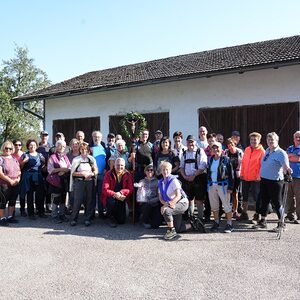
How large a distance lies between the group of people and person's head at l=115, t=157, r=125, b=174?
22 mm

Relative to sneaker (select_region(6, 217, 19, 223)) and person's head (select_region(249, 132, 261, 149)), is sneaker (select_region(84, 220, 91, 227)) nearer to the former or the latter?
sneaker (select_region(6, 217, 19, 223))

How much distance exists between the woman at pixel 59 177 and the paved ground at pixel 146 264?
1.06 m

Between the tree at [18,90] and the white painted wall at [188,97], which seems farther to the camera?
the tree at [18,90]

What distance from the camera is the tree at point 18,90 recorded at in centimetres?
3434

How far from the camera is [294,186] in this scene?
718 cm

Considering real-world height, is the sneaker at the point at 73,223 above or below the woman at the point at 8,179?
below

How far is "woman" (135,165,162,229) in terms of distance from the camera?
22.2 ft

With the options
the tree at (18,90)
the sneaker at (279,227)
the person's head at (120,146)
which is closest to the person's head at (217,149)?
the sneaker at (279,227)

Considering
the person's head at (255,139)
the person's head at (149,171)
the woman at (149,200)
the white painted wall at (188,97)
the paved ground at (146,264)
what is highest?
the white painted wall at (188,97)

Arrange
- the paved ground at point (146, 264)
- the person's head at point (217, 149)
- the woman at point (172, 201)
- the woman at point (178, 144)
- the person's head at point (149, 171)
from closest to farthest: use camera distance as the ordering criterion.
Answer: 1. the paved ground at point (146, 264)
2. the woman at point (172, 201)
3. the person's head at point (217, 149)
4. the person's head at point (149, 171)
5. the woman at point (178, 144)

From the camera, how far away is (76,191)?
7.20m

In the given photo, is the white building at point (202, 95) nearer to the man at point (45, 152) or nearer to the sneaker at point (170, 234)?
the man at point (45, 152)

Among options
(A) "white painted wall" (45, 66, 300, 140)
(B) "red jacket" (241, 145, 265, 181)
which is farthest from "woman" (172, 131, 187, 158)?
(A) "white painted wall" (45, 66, 300, 140)

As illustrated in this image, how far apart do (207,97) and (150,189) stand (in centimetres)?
490
